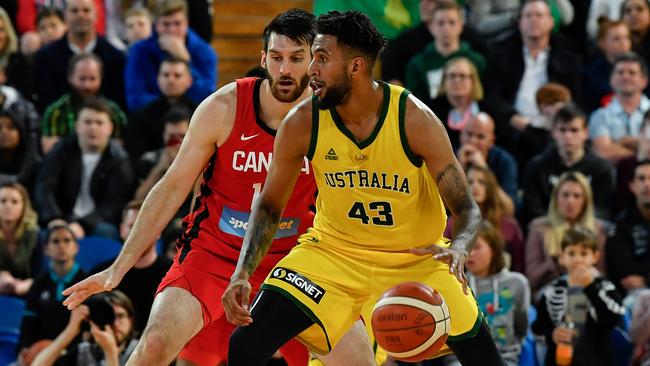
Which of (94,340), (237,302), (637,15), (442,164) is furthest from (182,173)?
(637,15)

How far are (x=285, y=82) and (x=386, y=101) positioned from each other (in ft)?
2.04

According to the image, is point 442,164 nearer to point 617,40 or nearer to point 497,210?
point 497,210

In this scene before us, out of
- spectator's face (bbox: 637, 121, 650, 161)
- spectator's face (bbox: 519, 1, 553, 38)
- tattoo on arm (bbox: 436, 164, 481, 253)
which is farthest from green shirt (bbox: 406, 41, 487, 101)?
tattoo on arm (bbox: 436, 164, 481, 253)

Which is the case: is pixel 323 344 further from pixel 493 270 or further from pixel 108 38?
pixel 108 38

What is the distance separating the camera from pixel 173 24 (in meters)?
11.2

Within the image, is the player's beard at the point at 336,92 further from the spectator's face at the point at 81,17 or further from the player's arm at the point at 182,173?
the spectator's face at the point at 81,17

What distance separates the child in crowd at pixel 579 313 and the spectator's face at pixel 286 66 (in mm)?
3208

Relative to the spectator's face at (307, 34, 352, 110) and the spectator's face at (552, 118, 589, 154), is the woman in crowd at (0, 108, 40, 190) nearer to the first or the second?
the spectator's face at (552, 118, 589, 154)

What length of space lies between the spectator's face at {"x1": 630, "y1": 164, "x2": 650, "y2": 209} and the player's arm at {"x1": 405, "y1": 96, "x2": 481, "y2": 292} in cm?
454

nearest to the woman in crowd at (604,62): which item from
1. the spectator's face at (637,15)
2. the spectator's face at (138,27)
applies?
the spectator's face at (637,15)

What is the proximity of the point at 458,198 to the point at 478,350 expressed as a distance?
2.06ft

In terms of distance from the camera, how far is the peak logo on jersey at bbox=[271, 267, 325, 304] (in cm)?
539

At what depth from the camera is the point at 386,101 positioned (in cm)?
552

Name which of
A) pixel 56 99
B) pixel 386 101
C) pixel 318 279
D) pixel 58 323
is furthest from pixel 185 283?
pixel 56 99
